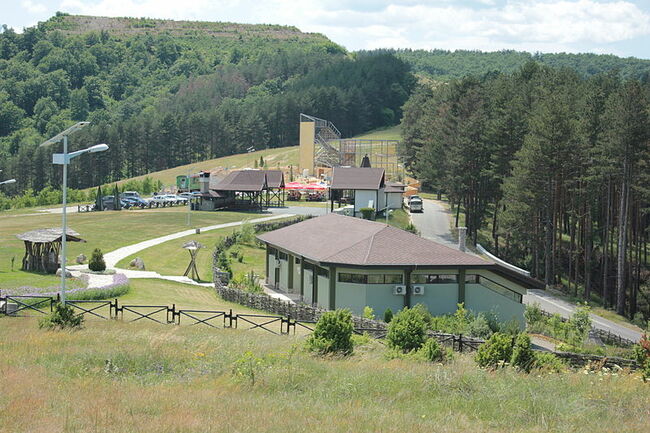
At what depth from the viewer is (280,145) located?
574 ft

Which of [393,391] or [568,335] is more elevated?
[393,391]

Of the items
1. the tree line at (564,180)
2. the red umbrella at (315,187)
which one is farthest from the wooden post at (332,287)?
the red umbrella at (315,187)

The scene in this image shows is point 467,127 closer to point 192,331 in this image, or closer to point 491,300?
point 491,300

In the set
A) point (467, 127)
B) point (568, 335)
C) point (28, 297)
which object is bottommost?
point (568, 335)

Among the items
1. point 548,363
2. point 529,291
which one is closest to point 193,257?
point 529,291

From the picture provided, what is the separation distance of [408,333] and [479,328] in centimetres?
812

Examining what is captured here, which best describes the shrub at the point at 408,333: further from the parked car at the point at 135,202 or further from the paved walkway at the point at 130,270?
the parked car at the point at 135,202

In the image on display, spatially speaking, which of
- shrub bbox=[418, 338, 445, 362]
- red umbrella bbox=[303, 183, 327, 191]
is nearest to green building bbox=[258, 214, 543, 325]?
shrub bbox=[418, 338, 445, 362]

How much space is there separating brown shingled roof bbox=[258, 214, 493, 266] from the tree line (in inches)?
733

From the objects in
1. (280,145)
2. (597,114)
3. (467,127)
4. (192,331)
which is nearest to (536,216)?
(597,114)

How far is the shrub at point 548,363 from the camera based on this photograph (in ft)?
74.5

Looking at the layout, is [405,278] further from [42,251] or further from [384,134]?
[384,134]

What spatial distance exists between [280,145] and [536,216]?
4727 inches

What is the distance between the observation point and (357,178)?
79.3m
